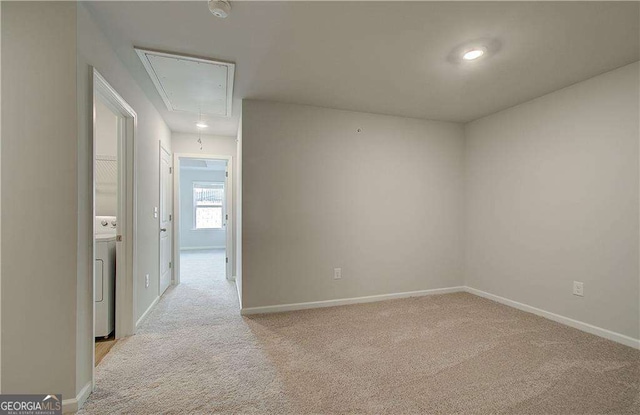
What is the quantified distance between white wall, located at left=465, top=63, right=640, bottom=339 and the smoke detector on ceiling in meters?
3.21

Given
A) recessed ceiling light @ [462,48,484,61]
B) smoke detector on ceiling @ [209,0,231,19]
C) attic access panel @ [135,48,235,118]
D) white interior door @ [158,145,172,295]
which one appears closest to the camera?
smoke detector on ceiling @ [209,0,231,19]

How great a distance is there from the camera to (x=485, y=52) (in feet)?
7.00

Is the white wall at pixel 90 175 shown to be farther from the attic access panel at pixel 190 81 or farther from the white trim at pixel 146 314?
the attic access panel at pixel 190 81

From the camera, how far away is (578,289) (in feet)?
8.65

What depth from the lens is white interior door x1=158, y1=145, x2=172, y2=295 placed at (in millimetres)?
3659

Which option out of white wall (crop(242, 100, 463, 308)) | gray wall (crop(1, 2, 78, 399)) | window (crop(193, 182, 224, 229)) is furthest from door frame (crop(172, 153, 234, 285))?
window (crop(193, 182, 224, 229))

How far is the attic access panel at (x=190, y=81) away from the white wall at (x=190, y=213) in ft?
17.6

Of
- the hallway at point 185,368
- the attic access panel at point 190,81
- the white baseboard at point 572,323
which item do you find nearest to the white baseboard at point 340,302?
the hallway at point 185,368

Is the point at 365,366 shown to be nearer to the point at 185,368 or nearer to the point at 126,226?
the point at 185,368

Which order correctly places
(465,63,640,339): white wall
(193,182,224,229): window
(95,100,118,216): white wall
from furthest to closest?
(193,182,224,229): window, (95,100,118,216): white wall, (465,63,640,339): white wall

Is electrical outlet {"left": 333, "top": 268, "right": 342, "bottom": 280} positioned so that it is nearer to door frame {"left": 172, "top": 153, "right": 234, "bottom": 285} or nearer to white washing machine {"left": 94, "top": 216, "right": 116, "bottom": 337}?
door frame {"left": 172, "top": 153, "right": 234, "bottom": 285}

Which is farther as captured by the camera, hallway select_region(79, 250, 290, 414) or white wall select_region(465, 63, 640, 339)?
white wall select_region(465, 63, 640, 339)

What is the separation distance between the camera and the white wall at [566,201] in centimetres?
233

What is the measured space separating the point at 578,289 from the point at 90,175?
4157mm
